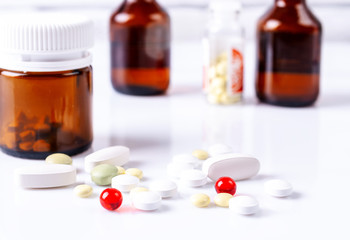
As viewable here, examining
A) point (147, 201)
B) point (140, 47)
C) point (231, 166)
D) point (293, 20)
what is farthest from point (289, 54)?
point (147, 201)

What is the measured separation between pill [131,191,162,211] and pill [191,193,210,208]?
0.03 metres

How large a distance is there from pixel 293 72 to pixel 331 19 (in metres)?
0.38

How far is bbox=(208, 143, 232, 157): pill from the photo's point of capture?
0.80 meters

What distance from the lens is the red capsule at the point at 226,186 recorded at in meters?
0.67

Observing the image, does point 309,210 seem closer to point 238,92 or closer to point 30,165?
point 30,165

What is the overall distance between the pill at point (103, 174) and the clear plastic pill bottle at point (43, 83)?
9 cm

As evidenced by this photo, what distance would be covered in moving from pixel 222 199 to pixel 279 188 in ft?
0.22

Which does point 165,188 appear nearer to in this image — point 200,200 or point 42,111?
point 200,200

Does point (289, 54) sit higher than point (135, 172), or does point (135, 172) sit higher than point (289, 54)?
point (289, 54)

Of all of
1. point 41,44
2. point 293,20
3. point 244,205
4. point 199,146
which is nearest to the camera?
point 244,205

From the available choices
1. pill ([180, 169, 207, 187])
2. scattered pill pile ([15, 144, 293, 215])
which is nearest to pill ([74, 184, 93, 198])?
scattered pill pile ([15, 144, 293, 215])

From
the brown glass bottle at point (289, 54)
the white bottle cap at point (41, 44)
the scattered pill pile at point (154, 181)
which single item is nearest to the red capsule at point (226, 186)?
the scattered pill pile at point (154, 181)

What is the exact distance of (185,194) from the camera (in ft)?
2.24

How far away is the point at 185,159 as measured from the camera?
0.75m
